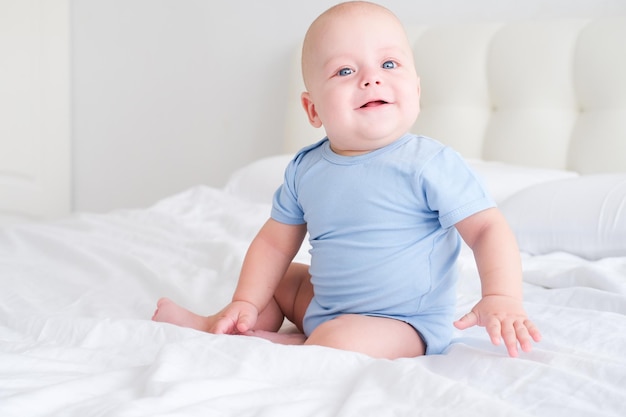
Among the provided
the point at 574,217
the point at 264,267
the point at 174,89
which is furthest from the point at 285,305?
the point at 174,89

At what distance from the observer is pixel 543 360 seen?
33.6 inches

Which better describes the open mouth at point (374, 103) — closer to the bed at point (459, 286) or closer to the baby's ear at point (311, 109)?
the baby's ear at point (311, 109)

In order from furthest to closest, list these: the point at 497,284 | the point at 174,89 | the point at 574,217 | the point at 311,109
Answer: the point at 174,89 < the point at 574,217 < the point at 311,109 < the point at 497,284

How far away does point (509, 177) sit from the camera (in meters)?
1.84

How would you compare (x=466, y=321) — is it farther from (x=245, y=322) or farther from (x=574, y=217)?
(x=574, y=217)

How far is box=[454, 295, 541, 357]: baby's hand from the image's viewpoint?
83 centimetres

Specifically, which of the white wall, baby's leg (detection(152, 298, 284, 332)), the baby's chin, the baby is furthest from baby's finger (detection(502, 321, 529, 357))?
the white wall

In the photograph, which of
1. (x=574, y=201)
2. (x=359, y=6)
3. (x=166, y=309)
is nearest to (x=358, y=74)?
(x=359, y=6)

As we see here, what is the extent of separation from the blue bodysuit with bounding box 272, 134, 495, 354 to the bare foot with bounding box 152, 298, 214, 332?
18 centimetres

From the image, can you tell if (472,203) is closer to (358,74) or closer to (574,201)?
(358,74)

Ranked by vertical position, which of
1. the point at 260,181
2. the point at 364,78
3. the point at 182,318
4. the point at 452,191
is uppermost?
the point at 364,78

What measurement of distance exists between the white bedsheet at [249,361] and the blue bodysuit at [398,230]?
84 millimetres

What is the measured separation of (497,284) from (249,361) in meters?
0.33

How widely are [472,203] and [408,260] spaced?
4.6 inches
